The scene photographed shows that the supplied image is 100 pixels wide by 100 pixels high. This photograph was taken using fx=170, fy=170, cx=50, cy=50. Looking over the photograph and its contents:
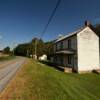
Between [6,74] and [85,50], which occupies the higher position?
[85,50]

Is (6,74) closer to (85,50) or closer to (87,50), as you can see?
(85,50)

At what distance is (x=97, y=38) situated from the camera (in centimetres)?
2775

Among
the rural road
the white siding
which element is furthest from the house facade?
the rural road

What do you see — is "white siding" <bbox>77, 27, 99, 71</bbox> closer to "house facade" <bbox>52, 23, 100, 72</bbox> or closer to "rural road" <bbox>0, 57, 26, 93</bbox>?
"house facade" <bbox>52, 23, 100, 72</bbox>

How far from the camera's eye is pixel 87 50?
26.8 meters

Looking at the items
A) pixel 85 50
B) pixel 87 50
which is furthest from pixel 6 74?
pixel 87 50

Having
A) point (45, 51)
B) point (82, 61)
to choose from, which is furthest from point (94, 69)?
point (45, 51)

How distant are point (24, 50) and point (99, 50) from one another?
10682 centimetres

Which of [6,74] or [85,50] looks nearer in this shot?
[6,74]

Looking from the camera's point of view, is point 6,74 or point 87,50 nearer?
point 6,74

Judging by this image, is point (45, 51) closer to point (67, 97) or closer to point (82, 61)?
point (82, 61)

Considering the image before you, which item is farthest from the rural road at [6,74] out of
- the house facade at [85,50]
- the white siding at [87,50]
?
the white siding at [87,50]

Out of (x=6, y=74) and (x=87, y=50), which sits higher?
(x=87, y=50)

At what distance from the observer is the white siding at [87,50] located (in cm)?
2623
